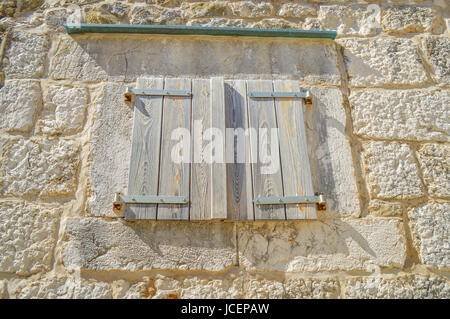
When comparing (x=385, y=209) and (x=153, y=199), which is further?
(x=385, y=209)

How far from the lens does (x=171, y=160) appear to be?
1.88 meters

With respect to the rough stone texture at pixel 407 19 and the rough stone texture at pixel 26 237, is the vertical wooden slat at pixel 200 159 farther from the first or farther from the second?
the rough stone texture at pixel 407 19

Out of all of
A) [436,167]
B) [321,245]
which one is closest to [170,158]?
[321,245]

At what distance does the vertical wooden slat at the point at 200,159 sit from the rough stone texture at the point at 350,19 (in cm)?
115

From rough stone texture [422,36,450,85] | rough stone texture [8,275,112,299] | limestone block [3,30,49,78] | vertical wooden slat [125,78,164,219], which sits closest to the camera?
rough stone texture [8,275,112,299]

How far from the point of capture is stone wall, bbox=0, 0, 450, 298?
174 cm

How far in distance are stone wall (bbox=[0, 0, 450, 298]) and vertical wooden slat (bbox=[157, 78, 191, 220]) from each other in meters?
0.12

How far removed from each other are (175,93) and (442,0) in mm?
2414

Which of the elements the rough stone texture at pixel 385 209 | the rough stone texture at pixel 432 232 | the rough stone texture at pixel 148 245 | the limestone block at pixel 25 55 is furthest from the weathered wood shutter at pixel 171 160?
the rough stone texture at pixel 432 232

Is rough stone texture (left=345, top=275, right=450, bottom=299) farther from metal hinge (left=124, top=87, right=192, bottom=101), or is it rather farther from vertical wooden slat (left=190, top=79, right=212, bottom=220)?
metal hinge (left=124, top=87, right=192, bottom=101)

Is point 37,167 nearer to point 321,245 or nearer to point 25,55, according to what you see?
point 25,55

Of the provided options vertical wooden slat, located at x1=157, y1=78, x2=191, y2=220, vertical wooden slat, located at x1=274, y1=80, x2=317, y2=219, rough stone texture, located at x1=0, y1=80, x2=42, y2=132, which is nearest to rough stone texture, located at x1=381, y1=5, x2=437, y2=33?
vertical wooden slat, located at x1=274, y1=80, x2=317, y2=219

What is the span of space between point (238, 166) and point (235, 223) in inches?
13.5

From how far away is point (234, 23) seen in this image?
7.98 ft
